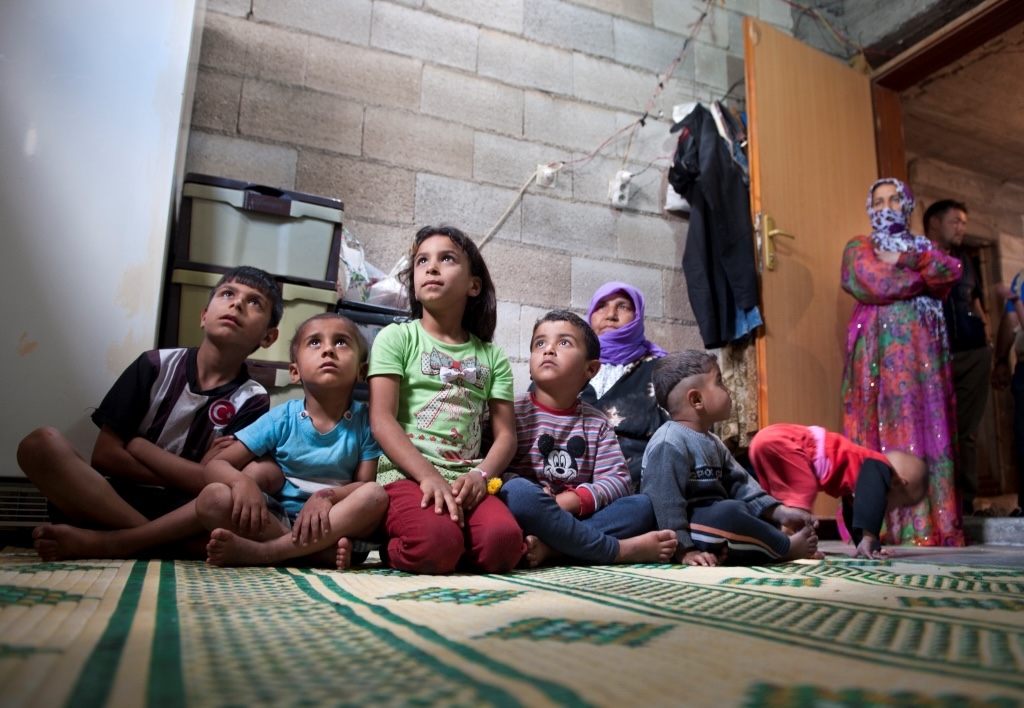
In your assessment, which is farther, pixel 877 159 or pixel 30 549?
pixel 877 159

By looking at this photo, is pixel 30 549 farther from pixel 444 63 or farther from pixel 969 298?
pixel 969 298

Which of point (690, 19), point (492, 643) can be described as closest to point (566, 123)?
point (690, 19)

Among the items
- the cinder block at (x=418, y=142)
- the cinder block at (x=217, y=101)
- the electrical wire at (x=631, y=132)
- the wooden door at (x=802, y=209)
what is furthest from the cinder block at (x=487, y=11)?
the wooden door at (x=802, y=209)

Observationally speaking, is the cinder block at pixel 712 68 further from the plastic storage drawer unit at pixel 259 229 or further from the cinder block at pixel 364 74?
the plastic storage drawer unit at pixel 259 229

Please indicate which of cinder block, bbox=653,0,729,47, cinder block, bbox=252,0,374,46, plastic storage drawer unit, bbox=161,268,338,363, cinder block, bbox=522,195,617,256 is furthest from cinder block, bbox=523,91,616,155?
plastic storage drawer unit, bbox=161,268,338,363

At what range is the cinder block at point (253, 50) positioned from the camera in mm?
2518

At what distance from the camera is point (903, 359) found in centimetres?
271

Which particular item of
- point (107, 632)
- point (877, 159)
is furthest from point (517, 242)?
point (107, 632)

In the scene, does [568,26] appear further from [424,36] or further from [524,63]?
[424,36]

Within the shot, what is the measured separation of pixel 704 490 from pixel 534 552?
0.55 metres

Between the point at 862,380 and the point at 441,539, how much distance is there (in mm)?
2243

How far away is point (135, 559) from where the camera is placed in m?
1.29

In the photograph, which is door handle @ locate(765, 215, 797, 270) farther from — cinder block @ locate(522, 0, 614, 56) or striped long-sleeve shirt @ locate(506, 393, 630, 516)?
striped long-sleeve shirt @ locate(506, 393, 630, 516)

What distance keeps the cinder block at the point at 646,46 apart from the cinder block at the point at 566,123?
33cm
